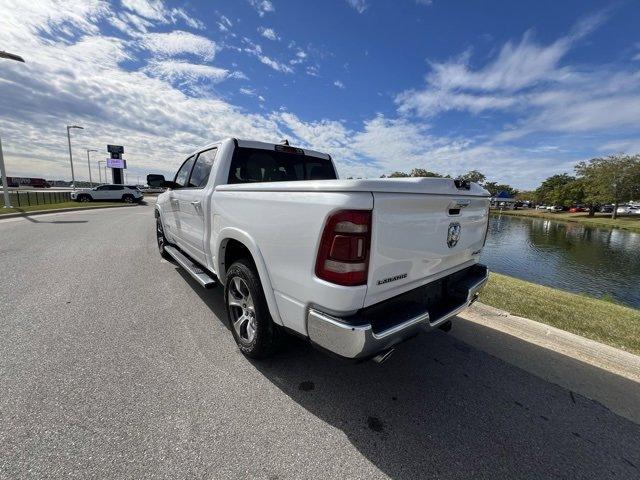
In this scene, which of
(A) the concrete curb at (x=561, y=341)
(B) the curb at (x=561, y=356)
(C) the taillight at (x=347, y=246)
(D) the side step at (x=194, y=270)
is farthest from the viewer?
(D) the side step at (x=194, y=270)

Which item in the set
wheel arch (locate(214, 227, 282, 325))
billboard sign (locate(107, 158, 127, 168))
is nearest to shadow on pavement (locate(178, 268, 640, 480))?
wheel arch (locate(214, 227, 282, 325))

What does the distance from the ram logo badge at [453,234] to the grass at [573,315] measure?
2.26 meters

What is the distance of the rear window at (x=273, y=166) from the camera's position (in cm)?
353

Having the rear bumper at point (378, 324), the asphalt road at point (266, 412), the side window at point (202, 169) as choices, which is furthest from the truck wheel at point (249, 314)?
the side window at point (202, 169)

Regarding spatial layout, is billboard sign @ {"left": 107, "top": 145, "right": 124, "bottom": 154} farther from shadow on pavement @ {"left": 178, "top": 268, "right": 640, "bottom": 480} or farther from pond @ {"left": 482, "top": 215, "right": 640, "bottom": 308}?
shadow on pavement @ {"left": 178, "top": 268, "right": 640, "bottom": 480}

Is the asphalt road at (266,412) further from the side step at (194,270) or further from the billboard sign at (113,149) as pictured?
the billboard sign at (113,149)

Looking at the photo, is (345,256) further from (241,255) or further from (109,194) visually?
(109,194)

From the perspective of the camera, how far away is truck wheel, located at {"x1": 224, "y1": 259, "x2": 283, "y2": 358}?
8.38ft

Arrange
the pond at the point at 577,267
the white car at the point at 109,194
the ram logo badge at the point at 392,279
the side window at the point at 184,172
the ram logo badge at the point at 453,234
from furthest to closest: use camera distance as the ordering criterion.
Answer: the white car at the point at 109,194 → the pond at the point at 577,267 → the side window at the point at 184,172 → the ram logo badge at the point at 453,234 → the ram logo badge at the point at 392,279

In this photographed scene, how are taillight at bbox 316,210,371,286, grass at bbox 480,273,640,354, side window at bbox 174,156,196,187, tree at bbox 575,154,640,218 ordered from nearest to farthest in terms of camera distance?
taillight at bbox 316,210,371,286, grass at bbox 480,273,640,354, side window at bbox 174,156,196,187, tree at bbox 575,154,640,218

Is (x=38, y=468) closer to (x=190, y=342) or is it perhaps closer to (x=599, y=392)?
(x=190, y=342)

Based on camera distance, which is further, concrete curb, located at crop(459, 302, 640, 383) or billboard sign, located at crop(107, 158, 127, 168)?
billboard sign, located at crop(107, 158, 127, 168)

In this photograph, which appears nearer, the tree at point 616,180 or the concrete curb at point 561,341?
the concrete curb at point 561,341

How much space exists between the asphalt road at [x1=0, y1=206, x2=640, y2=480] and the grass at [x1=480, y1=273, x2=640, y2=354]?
1.46 meters
